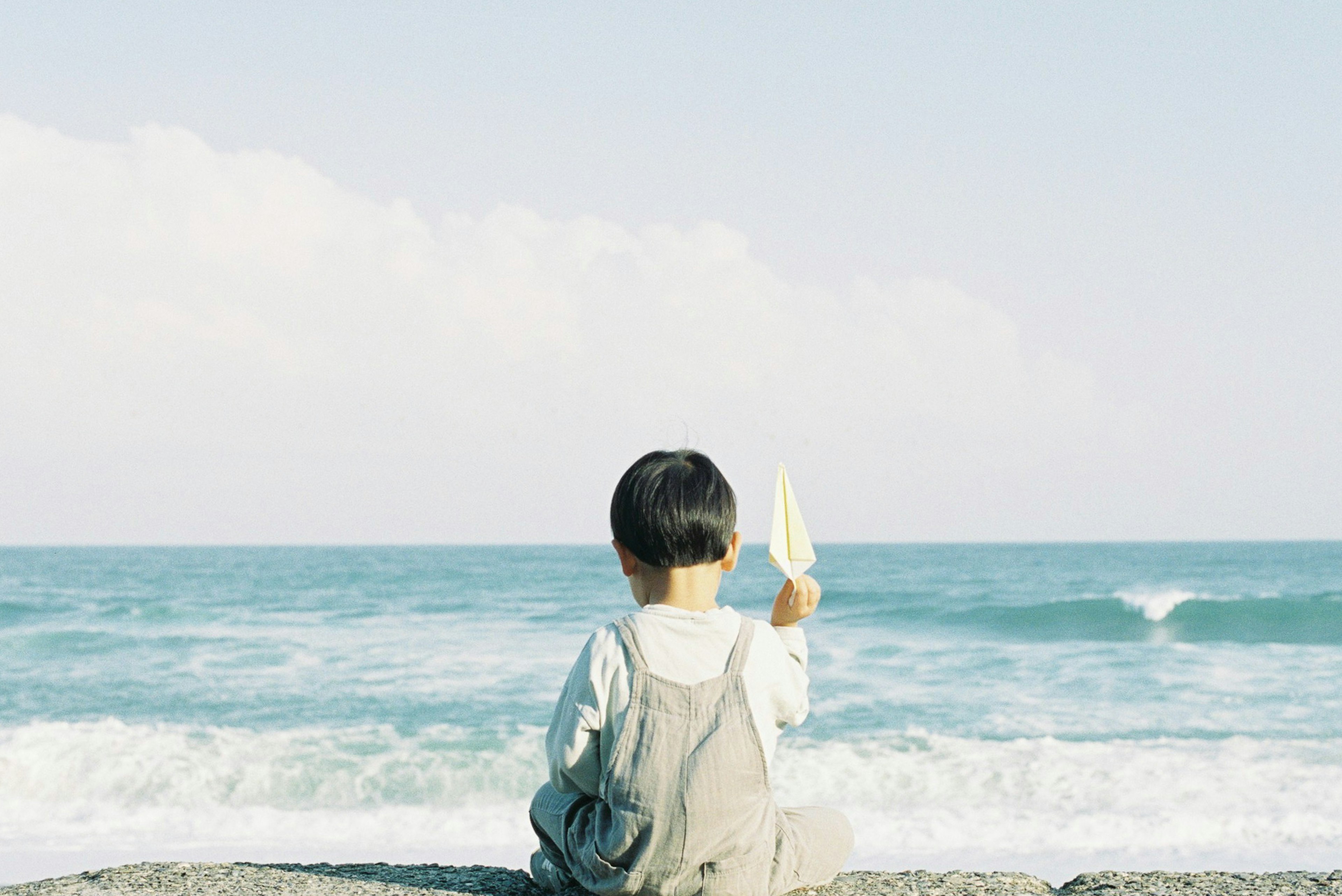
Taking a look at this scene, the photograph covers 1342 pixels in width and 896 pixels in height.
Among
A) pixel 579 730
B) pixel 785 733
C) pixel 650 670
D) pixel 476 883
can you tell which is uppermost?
pixel 650 670

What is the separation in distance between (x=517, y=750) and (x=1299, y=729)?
6.66 m

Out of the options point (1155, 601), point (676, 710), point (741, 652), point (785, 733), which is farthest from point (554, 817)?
point (1155, 601)

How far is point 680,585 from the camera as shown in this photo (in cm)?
243

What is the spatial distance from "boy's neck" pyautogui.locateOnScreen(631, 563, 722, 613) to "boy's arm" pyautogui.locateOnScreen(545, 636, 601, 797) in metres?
0.17

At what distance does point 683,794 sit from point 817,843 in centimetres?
71

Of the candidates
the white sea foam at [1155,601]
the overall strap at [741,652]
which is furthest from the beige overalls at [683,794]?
the white sea foam at [1155,601]

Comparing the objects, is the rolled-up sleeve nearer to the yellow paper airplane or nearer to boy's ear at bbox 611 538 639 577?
the yellow paper airplane

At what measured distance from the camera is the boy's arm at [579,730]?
2.36 meters

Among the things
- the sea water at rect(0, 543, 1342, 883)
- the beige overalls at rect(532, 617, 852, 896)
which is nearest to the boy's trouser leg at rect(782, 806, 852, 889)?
the beige overalls at rect(532, 617, 852, 896)

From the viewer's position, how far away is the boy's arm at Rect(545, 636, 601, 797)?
236 centimetres

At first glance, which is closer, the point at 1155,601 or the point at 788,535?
the point at 788,535

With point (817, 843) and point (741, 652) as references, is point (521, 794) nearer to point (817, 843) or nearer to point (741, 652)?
point (817, 843)

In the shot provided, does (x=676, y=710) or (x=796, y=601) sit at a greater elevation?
(x=796, y=601)

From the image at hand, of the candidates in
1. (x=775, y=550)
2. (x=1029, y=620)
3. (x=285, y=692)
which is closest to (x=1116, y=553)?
(x=1029, y=620)
